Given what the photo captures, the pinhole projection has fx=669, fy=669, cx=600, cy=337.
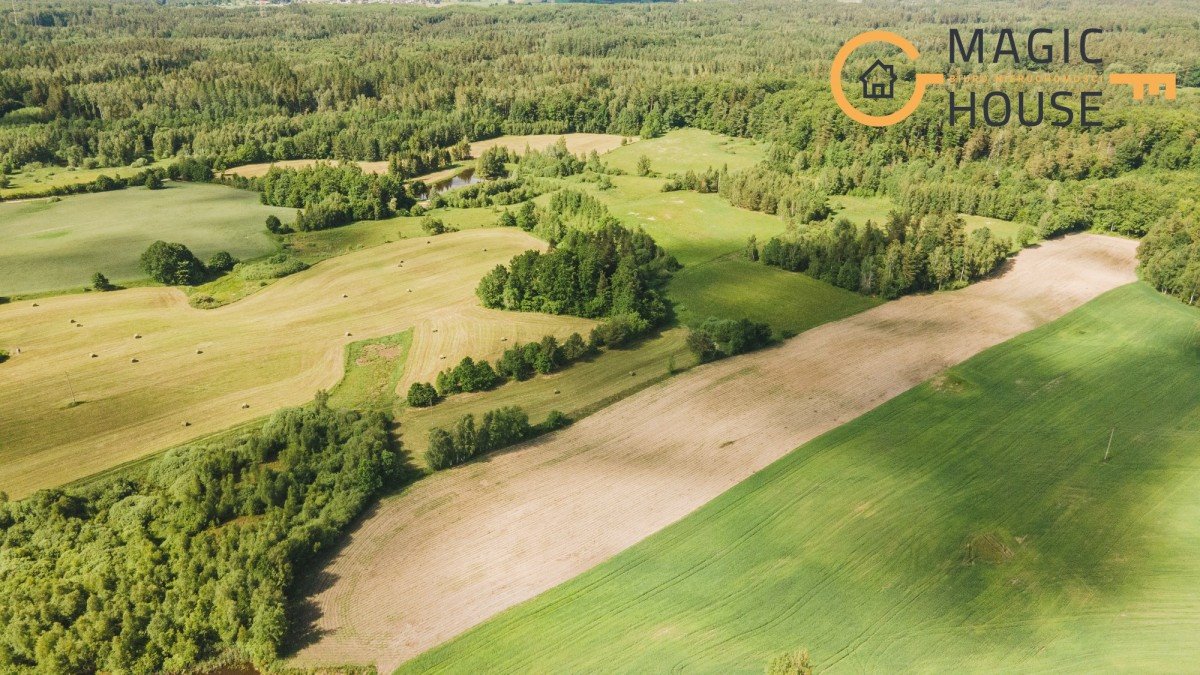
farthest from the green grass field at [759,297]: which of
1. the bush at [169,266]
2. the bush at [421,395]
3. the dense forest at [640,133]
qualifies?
the bush at [169,266]

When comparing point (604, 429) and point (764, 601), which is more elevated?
point (604, 429)

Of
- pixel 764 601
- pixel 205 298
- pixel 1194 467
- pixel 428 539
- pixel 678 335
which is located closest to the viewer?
pixel 764 601

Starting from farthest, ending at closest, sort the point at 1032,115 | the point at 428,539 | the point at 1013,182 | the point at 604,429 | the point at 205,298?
1. the point at 1032,115
2. the point at 1013,182
3. the point at 205,298
4. the point at 604,429
5. the point at 428,539

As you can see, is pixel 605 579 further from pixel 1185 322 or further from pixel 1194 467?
pixel 1185 322

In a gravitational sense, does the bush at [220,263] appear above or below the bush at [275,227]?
below

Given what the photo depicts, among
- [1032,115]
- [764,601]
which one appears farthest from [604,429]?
[1032,115]

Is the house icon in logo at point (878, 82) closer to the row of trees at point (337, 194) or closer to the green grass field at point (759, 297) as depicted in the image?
the green grass field at point (759, 297)

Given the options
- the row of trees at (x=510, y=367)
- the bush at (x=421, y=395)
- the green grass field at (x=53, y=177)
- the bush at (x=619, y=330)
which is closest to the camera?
the bush at (x=421, y=395)
